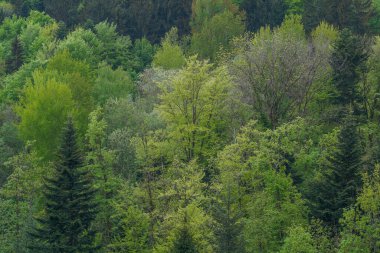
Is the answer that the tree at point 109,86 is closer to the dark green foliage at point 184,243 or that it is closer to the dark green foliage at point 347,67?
the dark green foliage at point 347,67

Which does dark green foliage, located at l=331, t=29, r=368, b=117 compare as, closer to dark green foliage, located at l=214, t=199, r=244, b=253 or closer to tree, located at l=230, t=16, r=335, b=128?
tree, located at l=230, t=16, r=335, b=128

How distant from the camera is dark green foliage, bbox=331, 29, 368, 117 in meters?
58.2

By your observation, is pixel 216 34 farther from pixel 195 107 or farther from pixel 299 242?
pixel 299 242

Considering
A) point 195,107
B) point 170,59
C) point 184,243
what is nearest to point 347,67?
point 195,107

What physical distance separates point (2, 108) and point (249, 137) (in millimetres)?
28911

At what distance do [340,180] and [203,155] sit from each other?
40.0ft

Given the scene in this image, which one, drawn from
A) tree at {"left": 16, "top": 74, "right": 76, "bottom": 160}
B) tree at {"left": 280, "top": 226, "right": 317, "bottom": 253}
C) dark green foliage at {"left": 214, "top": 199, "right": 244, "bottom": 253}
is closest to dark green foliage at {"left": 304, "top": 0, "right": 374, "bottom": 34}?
tree at {"left": 16, "top": 74, "right": 76, "bottom": 160}

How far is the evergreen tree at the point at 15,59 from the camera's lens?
302 ft

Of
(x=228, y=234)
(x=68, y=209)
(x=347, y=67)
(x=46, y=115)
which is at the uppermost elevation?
(x=347, y=67)

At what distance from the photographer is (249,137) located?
5506 centimetres

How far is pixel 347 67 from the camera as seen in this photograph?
58.2 metres

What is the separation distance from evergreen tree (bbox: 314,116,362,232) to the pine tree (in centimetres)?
1530

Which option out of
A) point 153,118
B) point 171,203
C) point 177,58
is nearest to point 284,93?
point 153,118

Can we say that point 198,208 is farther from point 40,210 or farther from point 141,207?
point 40,210
